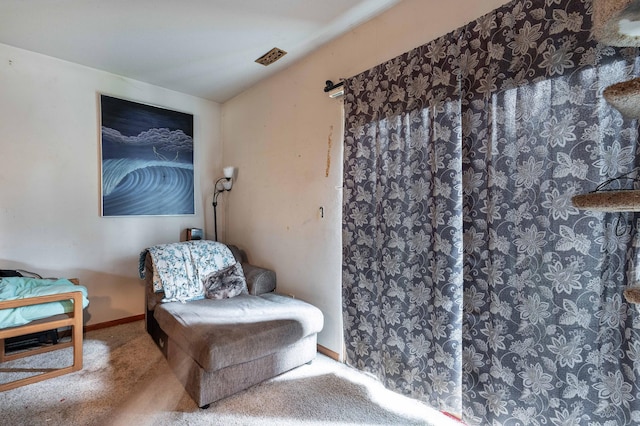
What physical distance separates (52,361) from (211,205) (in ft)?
6.43

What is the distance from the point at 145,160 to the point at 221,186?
2.72ft

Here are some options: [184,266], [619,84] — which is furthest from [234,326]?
[619,84]

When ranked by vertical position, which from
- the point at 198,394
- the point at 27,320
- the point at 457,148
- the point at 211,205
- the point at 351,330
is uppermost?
the point at 457,148

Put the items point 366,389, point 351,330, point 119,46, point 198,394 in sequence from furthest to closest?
point 119,46
point 351,330
point 366,389
point 198,394

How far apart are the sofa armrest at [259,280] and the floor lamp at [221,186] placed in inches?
41.5

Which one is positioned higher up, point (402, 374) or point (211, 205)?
point (211, 205)

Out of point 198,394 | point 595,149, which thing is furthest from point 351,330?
point 595,149

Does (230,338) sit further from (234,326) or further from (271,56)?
(271,56)

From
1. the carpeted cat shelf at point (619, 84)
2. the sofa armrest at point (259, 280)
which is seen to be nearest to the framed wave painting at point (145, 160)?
the sofa armrest at point (259, 280)

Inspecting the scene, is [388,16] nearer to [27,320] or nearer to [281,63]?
[281,63]

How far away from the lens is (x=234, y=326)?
1801 mm

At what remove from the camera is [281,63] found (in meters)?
2.61

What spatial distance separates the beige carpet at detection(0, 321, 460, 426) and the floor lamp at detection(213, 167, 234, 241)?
1.69 m

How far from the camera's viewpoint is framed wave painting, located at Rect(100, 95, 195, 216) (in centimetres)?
281
